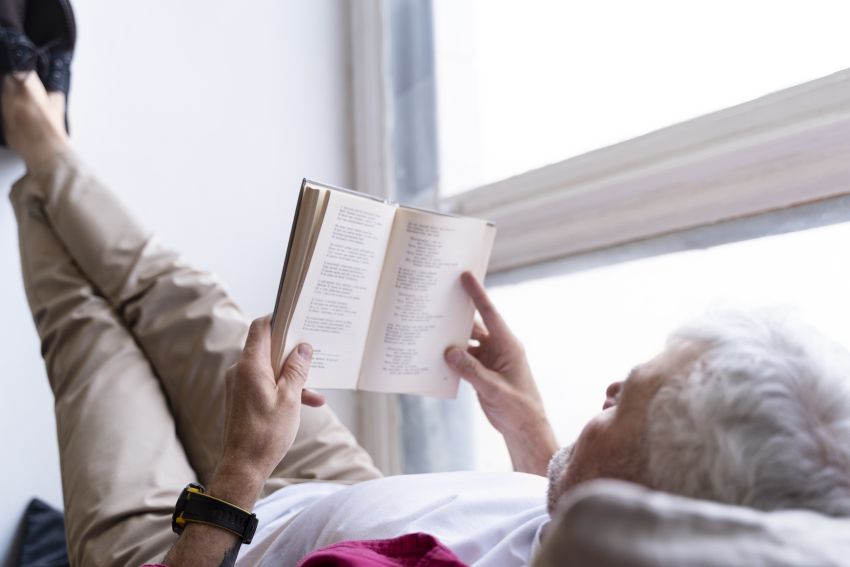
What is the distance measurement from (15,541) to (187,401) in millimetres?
483

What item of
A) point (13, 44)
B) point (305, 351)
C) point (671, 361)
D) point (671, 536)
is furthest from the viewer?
point (13, 44)

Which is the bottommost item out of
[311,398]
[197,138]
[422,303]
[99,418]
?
[99,418]

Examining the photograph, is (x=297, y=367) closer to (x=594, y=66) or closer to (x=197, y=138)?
(x=594, y=66)

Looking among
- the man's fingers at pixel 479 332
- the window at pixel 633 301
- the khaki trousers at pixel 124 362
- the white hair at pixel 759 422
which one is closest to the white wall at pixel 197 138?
the khaki trousers at pixel 124 362

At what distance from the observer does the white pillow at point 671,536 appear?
44 cm

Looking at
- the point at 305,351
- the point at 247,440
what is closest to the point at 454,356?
the point at 305,351

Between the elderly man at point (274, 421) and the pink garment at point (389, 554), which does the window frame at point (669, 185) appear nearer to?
the elderly man at point (274, 421)

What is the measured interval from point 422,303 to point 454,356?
10 cm

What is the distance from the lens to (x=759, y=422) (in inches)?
26.9

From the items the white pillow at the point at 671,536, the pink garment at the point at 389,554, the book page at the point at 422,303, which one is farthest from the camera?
the book page at the point at 422,303

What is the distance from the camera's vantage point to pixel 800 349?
74cm

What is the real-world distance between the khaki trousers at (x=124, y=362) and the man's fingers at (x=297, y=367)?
0.31 m

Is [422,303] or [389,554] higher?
[422,303]

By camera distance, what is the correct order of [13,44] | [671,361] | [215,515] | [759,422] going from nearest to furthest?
[759,422] → [671,361] → [215,515] → [13,44]
